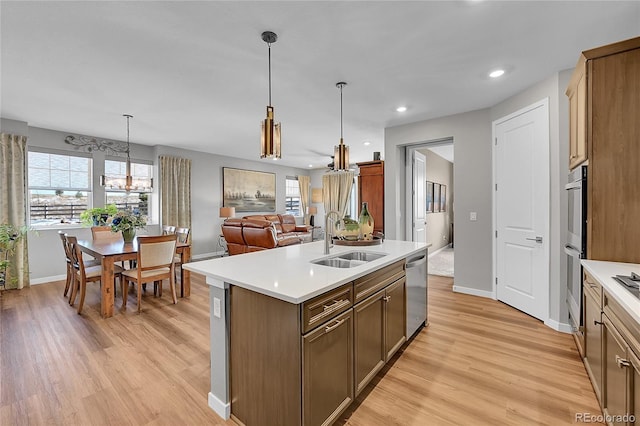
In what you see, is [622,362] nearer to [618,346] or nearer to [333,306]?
[618,346]

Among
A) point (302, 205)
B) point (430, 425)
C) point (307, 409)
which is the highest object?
point (302, 205)

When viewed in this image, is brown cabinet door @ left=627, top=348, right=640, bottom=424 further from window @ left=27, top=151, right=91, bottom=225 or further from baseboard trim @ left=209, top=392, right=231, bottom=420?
window @ left=27, top=151, right=91, bottom=225

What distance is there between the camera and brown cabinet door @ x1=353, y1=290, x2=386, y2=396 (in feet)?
5.96

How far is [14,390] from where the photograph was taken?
202 cm

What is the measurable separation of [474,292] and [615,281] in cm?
270

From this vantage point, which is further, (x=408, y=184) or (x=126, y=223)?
(x=408, y=184)

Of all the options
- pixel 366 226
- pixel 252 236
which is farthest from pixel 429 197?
pixel 366 226

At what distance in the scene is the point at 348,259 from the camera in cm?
265

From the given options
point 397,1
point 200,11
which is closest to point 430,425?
point 397,1

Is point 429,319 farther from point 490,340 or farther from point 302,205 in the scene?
point 302,205

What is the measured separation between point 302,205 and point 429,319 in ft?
24.1

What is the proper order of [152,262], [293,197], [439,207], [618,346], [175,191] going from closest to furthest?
1. [618,346]
2. [152,262]
3. [175,191]
4. [439,207]
5. [293,197]

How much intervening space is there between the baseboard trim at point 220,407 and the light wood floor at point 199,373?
0.11ft

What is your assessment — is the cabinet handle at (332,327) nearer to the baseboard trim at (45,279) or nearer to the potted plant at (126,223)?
the potted plant at (126,223)
